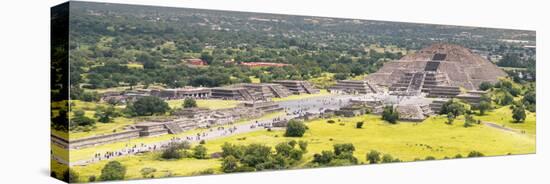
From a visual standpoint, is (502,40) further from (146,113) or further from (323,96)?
(146,113)

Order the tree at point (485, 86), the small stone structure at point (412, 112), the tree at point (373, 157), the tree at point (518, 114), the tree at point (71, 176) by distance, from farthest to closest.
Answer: the tree at point (518, 114), the tree at point (485, 86), the small stone structure at point (412, 112), the tree at point (373, 157), the tree at point (71, 176)

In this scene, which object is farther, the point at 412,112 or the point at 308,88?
the point at 412,112

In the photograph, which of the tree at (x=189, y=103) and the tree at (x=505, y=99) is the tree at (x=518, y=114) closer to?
the tree at (x=505, y=99)

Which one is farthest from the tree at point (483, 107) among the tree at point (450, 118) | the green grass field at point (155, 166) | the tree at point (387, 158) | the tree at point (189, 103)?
the tree at point (189, 103)

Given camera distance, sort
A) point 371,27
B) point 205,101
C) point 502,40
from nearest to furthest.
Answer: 1. point 205,101
2. point 371,27
3. point 502,40

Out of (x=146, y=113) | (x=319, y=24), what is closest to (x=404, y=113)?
(x=319, y=24)

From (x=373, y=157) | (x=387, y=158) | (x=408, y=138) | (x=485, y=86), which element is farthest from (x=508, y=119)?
(x=373, y=157)

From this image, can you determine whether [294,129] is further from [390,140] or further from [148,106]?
[148,106]
